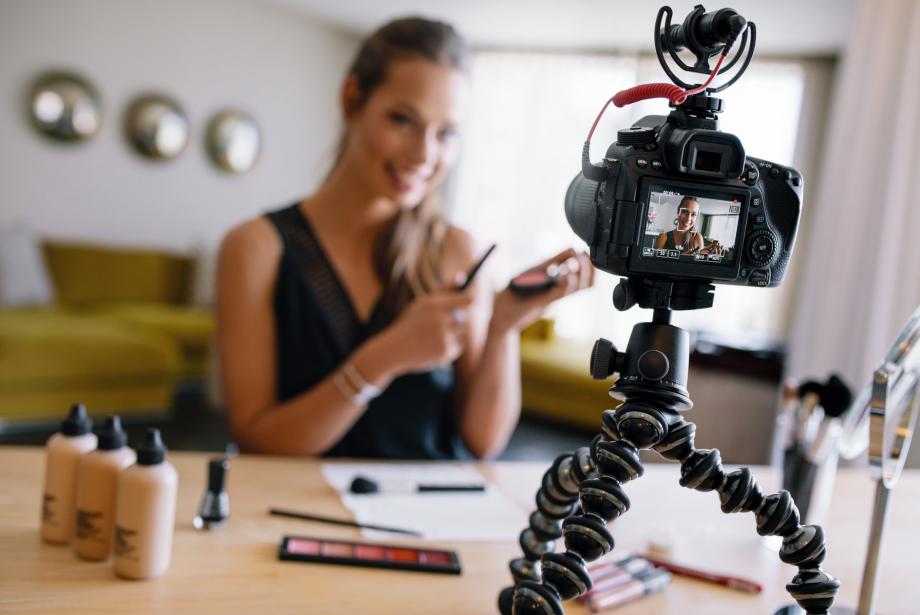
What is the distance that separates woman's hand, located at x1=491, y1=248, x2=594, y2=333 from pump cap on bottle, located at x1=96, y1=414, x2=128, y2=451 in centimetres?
51

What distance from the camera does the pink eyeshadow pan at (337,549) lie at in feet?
2.68

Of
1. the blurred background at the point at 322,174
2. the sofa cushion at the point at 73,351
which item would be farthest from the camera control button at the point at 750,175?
the sofa cushion at the point at 73,351

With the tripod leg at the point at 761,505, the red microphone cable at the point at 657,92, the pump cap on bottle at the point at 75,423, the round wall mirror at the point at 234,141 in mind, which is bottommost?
the pump cap on bottle at the point at 75,423

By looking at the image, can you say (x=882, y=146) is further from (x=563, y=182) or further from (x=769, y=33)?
(x=563, y=182)

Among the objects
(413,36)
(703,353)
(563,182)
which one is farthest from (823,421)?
(563,182)

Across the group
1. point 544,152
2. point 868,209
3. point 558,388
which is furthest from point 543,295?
point 544,152

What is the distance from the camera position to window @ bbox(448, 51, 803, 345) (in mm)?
5250

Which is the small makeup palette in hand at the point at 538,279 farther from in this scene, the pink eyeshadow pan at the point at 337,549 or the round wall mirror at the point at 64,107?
the round wall mirror at the point at 64,107

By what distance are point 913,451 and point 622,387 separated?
2122 millimetres

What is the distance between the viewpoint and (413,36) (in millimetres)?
1325

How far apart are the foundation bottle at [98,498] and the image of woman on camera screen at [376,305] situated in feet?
1.60

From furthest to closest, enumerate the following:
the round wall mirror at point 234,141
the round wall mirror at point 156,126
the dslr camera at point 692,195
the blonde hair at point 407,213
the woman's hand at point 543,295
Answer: the round wall mirror at point 234,141, the round wall mirror at point 156,126, the blonde hair at point 407,213, the woman's hand at point 543,295, the dslr camera at point 692,195

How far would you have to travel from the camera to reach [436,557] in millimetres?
839

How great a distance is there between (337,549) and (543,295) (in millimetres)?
443
